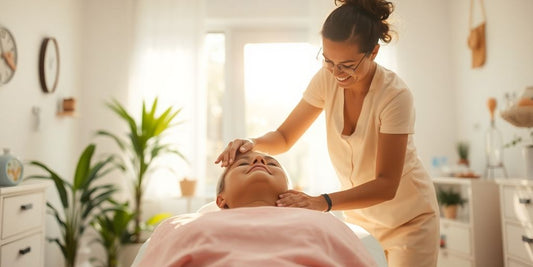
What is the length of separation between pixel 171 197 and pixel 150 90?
0.91 metres

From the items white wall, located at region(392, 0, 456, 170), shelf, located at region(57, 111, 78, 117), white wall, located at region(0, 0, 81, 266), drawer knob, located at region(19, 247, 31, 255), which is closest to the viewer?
drawer knob, located at region(19, 247, 31, 255)

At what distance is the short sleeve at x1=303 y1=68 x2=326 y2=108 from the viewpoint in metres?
1.52

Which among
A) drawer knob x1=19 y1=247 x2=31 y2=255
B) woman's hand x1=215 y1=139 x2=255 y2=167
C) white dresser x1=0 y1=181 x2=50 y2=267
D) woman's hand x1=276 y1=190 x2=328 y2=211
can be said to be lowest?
drawer knob x1=19 y1=247 x2=31 y2=255

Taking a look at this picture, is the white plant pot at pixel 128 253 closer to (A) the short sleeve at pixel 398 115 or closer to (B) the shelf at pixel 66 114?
(B) the shelf at pixel 66 114

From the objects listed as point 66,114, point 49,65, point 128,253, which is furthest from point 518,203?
point 49,65

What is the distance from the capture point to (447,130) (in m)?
3.69

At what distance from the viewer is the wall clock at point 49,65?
2879 mm

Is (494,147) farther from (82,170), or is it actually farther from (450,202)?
(82,170)

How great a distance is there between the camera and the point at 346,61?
4.16 ft

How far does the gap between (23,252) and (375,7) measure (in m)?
2.01

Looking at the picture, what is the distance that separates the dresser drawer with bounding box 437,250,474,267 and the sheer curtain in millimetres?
1960

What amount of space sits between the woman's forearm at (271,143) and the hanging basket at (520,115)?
5.07 ft

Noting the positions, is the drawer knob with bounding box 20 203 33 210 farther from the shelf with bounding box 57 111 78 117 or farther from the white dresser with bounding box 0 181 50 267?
the shelf with bounding box 57 111 78 117

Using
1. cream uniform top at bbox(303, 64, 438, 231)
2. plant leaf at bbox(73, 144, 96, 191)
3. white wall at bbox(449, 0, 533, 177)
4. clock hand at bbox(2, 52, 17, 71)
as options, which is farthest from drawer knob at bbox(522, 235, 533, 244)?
clock hand at bbox(2, 52, 17, 71)
